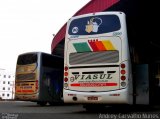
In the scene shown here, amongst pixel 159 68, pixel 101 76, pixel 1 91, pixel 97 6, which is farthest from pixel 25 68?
pixel 1 91

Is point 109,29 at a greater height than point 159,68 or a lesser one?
greater

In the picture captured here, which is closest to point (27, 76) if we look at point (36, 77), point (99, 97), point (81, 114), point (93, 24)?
point (36, 77)

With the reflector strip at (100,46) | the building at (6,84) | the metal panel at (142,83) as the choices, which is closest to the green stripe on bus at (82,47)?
the reflector strip at (100,46)

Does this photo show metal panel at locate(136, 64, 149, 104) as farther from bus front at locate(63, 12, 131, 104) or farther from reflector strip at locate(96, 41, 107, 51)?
reflector strip at locate(96, 41, 107, 51)

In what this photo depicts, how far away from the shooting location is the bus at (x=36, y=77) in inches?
737

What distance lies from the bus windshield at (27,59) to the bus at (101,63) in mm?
6600

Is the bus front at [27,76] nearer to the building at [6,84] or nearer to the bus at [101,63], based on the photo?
the bus at [101,63]

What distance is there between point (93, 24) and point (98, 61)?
1257mm

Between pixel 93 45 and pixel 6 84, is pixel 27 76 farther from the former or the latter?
pixel 6 84

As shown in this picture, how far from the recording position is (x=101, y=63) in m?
11.5

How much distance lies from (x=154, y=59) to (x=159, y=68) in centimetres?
78

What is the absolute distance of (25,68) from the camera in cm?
1891

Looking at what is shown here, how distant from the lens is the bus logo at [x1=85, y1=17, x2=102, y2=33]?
11.8m

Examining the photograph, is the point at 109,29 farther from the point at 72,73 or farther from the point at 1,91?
the point at 1,91
